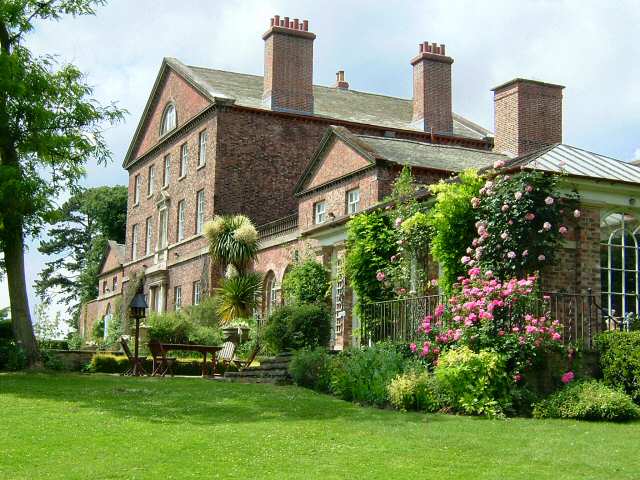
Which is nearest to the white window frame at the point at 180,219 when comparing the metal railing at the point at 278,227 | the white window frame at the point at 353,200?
the metal railing at the point at 278,227

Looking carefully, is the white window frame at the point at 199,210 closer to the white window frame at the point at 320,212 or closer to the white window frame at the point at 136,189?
the white window frame at the point at 320,212

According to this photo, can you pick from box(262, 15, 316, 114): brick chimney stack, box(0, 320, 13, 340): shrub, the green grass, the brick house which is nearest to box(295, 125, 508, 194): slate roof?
the brick house

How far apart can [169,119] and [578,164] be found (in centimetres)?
2826

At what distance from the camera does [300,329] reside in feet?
75.9

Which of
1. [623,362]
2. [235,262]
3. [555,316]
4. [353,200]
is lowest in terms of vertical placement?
[623,362]

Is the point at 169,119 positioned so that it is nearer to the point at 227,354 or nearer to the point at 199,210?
the point at 199,210

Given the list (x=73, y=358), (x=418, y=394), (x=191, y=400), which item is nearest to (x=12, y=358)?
(x=73, y=358)

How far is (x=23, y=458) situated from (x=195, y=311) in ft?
75.0

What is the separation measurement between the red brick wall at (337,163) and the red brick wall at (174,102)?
912cm

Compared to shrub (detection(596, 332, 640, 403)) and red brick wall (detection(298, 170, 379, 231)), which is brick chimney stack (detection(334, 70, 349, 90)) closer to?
Answer: red brick wall (detection(298, 170, 379, 231))

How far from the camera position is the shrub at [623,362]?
Answer: 46.6 feet

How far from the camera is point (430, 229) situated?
2008cm

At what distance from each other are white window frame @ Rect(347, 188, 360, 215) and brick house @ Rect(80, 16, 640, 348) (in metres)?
0.04

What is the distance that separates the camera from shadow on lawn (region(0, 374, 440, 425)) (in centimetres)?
1352
